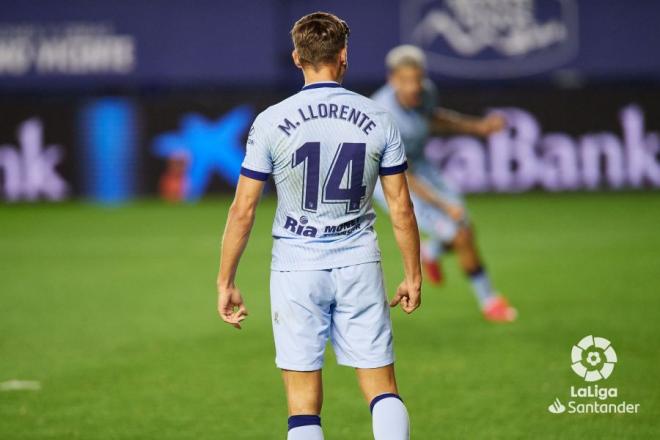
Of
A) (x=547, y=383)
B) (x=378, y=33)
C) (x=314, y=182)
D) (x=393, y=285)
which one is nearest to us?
(x=314, y=182)

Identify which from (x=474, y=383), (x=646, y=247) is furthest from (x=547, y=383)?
(x=646, y=247)

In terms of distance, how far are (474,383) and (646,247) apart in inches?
289

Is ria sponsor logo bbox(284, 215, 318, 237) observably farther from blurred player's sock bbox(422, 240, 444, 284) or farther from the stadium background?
blurred player's sock bbox(422, 240, 444, 284)

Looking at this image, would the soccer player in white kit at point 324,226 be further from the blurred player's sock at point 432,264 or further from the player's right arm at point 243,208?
the blurred player's sock at point 432,264

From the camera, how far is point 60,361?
8.16 metres

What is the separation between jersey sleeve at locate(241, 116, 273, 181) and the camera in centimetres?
461

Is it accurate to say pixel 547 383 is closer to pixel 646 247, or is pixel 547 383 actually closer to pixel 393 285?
pixel 393 285

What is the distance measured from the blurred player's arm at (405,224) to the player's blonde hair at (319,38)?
55 cm

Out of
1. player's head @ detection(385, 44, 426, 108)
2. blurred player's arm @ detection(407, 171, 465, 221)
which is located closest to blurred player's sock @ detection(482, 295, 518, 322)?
blurred player's arm @ detection(407, 171, 465, 221)

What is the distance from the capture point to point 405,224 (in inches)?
187

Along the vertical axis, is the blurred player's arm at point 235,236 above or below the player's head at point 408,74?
below

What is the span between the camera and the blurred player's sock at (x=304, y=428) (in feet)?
15.2

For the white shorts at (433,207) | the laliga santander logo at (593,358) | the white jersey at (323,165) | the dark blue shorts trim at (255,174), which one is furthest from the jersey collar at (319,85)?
the white shorts at (433,207)

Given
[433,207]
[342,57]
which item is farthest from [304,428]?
[433,207]
